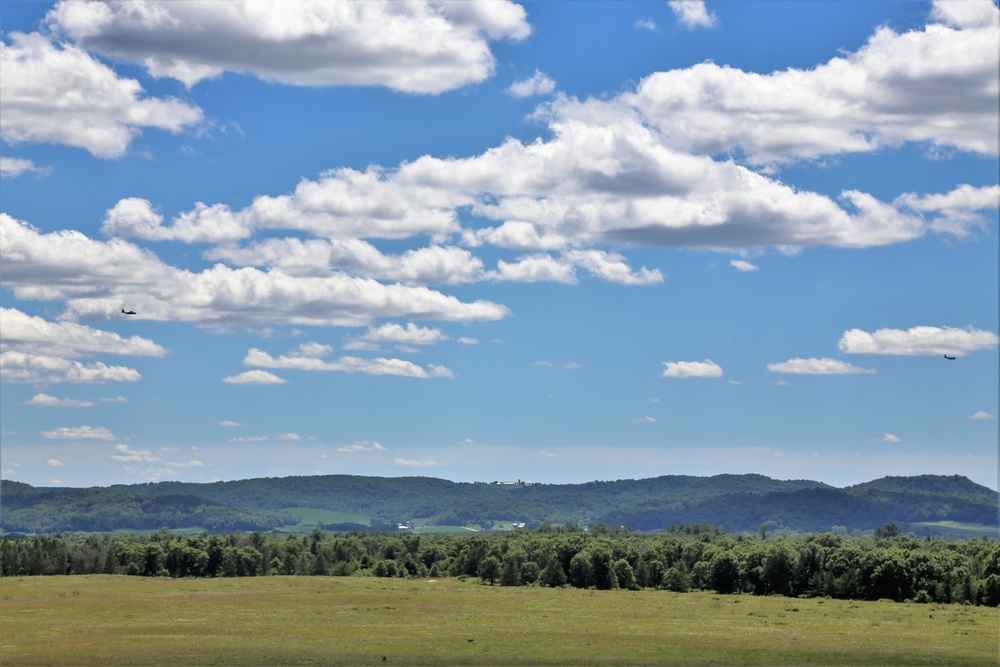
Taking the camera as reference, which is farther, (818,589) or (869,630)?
(818,589)

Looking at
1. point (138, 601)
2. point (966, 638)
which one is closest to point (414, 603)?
point (138, 601)

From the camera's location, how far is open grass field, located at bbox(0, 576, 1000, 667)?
82.1m

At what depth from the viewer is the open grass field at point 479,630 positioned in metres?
82.1

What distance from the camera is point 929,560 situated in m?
145

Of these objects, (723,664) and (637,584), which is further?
(637,584)

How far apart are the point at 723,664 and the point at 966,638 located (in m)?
25.3

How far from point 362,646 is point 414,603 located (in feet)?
155

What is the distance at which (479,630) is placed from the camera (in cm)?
10012

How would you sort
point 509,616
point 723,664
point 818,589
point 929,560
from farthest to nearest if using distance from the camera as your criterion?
point 818,589
point 929,560
point 509,616
point 723,664

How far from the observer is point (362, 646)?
88.2 metres

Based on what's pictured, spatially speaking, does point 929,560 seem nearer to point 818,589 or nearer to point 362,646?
point 818,589

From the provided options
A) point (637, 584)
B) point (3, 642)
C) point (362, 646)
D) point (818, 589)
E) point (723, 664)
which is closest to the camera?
point (723, 664)

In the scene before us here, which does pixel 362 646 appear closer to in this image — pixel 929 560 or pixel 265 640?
pixel 265 640

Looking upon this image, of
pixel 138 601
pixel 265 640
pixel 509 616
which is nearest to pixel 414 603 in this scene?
pixel 509 616
